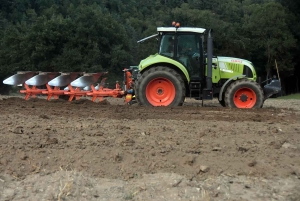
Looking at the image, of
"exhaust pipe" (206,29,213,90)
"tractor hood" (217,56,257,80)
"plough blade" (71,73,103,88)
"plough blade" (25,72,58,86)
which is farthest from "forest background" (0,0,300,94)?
"exhaust pipe" (206,29,213,90)

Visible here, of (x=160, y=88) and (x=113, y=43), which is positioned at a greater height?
(x=113, y=43)

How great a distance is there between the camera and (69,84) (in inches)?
557

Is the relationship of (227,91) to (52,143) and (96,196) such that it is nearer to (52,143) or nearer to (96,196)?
(52,143)

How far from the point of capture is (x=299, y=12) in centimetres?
4628

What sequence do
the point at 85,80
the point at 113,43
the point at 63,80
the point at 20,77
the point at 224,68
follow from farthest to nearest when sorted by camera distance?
the point at 113,43 < the point at 20,77 < the point at 63,80 < the point at 85,80 < the point at 224,68

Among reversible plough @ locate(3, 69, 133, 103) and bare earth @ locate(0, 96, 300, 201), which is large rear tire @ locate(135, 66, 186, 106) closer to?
reversible plough @ locate(3, 69, 133, 103)

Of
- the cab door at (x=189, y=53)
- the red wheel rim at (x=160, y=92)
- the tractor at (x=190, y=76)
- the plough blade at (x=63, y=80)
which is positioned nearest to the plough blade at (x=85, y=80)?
the plough blade at (x=63, y=80)

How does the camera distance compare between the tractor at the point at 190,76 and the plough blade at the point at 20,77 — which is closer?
the tractor at the point at 190,76

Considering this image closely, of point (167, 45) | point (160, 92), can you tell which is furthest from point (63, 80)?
point (167, 45)

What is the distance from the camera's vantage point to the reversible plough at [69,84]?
13.9 meters

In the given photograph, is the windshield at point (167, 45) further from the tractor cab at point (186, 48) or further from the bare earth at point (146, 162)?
the bare earth at point (146, 162)

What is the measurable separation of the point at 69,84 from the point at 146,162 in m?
8.61

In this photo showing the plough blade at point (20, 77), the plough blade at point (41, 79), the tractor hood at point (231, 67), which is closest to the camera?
the tractor hood at point (231, 67)

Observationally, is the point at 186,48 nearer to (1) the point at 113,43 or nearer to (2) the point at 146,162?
(2) the point at 146,162
